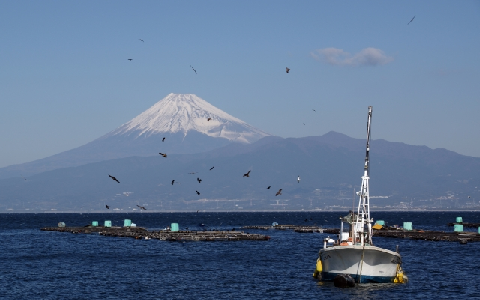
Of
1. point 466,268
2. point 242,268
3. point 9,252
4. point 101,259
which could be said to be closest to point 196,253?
point 101,259

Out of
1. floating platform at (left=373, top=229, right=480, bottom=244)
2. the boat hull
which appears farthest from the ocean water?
floating platform at (left=373, top=229, right=480, bottom=244)

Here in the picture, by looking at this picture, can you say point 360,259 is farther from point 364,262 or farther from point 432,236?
point 432,236

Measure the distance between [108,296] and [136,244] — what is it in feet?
171

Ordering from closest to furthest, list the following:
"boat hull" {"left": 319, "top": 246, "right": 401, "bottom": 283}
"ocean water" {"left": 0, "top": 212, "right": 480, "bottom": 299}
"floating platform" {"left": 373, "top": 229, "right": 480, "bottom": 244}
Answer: "boat hull" {"left": 319, "top": 246, "right": 401, "bottom": 283}
"ocean water" {"left": 0, "top": 212, "right": 480, "bottom": 299}
"floating platform" {"left": 373, "top": 229, "right": 480, "bottom": 244}

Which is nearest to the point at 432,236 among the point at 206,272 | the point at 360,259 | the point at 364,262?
the point at 206,272

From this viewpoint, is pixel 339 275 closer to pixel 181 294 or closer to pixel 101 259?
pixel 181 294

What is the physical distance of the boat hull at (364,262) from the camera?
52.4m

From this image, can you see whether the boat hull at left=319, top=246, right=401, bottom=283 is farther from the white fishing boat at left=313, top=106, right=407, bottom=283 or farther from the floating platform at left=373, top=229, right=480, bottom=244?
the floating platform at left=373, top=229, right=480, bottom=244

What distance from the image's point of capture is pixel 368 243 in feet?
181

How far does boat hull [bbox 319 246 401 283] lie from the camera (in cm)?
5244

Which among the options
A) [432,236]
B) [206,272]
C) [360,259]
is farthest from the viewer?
[432,236]

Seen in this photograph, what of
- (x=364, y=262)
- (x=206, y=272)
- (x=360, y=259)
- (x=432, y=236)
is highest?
(x=432, y=236)

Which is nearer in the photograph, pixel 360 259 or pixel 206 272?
pixel 360 259

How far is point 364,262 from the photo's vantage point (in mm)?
52875
